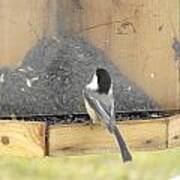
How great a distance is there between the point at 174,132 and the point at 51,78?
38cm

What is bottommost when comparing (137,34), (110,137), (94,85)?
(110,137)

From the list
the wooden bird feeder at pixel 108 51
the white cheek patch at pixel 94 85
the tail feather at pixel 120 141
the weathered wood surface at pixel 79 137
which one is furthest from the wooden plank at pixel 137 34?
the tail feather at pixel 120 141

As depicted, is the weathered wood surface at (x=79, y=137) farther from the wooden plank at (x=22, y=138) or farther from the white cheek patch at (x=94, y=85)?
the white cheek patch at (x=94, y=85)

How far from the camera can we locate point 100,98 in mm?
2438

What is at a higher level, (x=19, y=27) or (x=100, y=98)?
(x=19, y=27)

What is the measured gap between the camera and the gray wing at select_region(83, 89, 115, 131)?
7.69 feet

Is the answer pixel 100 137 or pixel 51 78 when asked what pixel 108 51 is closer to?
pixel 51 78

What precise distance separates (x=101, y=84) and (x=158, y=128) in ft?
0.69

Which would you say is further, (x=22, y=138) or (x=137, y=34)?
(x=137, y=34)

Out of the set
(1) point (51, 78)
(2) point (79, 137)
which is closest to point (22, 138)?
(2) point (79, 137)

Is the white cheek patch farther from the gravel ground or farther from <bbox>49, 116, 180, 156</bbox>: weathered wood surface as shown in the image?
<bbox>49, 116, 180, 156</bbox>: weathered wood surface

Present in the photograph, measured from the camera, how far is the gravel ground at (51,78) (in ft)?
7.93

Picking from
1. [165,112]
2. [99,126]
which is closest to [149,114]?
[165,112]

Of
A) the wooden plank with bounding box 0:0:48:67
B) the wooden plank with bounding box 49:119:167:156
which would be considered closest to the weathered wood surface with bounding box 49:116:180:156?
the wooden plank with bounding box 49:119:167:156
